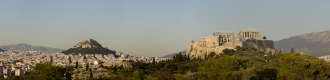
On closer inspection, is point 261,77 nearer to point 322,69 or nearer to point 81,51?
point 322,69

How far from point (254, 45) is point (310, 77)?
38533 mm

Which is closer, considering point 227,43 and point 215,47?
point 215,47

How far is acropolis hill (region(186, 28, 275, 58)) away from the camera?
218 feet

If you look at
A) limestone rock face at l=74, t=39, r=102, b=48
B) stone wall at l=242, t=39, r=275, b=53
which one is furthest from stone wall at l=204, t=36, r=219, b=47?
limestone rock face at l=74, t=39, r=102, b=48

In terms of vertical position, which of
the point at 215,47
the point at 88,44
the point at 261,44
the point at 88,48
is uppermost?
the point at 88,44

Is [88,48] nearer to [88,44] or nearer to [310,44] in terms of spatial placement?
[88,44]

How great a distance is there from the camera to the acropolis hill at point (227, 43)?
66.3 metres

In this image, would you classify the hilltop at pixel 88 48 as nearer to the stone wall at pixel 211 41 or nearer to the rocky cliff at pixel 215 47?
the rocky cliff at pixel 215 47

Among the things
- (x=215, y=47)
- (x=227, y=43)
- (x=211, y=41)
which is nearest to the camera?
(x=215, y=47)

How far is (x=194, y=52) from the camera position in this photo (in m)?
70.6

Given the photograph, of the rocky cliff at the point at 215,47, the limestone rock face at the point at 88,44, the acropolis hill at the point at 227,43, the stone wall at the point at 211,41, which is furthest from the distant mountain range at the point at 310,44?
the stone wall at the point at 211,41

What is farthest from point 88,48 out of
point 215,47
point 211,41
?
point 215,47

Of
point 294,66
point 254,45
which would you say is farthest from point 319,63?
point 254,45

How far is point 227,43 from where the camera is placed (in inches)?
2638
